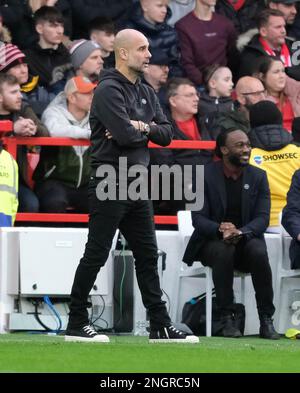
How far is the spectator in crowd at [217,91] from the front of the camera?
14.8 meters

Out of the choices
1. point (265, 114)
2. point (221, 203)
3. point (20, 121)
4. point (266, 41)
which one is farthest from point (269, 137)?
point (266, 41)

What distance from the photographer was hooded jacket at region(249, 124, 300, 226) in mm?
13258

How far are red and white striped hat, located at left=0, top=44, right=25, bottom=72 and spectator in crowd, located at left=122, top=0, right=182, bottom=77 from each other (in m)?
2.14

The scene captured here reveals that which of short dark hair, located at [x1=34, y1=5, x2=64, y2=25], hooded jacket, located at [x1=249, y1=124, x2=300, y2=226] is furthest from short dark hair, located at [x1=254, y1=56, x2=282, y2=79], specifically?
short dark hair, located at [x1=34, y1=5, x2=64, y2=25]

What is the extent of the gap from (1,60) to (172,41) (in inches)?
A: 100

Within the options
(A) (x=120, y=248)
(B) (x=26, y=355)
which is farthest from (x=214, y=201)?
(B) (x=26, y=355)

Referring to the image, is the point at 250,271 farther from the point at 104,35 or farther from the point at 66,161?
the point at 104,35

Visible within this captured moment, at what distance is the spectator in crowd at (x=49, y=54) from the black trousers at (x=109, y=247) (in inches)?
194

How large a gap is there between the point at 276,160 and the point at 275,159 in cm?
2

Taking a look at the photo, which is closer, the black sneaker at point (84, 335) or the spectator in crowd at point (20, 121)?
the black sneaker at point (84, 335)

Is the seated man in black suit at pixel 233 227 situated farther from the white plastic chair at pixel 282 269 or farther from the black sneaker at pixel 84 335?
the black sneaker at pixel 84 335

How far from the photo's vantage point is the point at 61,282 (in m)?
12.3

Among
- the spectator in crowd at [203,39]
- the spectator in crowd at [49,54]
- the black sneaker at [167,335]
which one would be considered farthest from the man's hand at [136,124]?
the spectator in crowd at [203,39]

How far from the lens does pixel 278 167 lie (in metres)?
13.3
